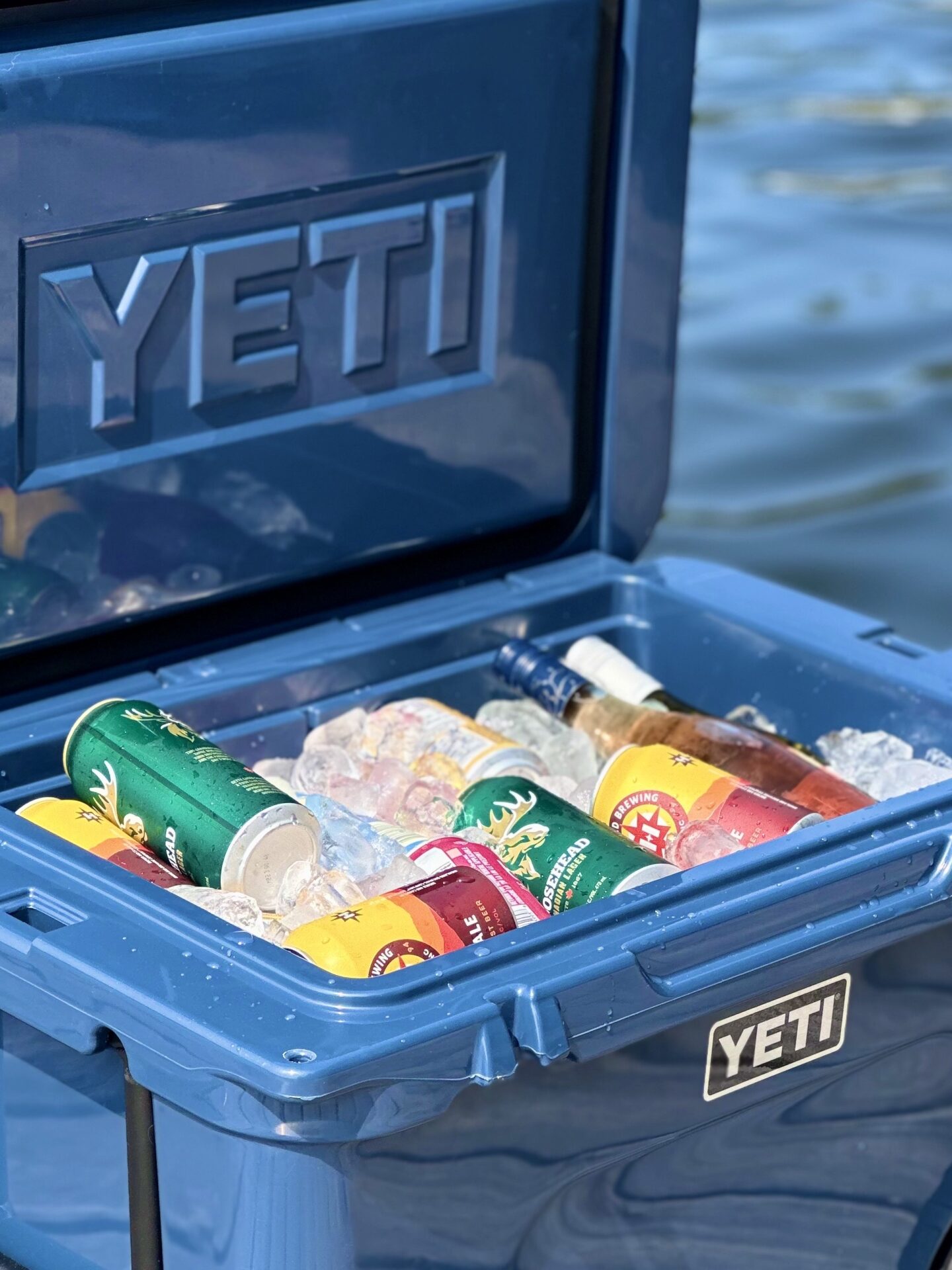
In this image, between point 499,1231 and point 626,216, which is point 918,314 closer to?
point 626,216

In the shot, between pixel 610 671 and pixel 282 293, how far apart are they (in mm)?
513

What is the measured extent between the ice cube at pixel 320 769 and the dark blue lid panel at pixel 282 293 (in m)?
0.20

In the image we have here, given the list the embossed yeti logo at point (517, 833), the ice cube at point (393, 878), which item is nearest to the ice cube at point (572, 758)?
the embossed yeti logo at point (517, 833)

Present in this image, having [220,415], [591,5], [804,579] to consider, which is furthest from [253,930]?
[804,579]

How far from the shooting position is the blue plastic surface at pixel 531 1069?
1.33m

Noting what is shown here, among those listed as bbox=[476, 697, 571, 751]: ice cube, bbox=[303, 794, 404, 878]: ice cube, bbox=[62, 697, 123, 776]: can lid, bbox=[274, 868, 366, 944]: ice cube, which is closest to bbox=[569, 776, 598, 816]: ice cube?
bbox=[476, 697, 571, 751]: ice cube

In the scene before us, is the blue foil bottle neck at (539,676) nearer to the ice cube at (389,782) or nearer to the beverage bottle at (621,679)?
the beverage bottle at (621,679)

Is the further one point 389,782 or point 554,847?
point 389,782

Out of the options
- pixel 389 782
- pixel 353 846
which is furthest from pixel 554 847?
pixel 389 782

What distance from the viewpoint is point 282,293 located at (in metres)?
1.90

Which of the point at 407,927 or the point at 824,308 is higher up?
the point at 407,927

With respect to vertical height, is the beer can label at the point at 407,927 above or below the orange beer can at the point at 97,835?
above

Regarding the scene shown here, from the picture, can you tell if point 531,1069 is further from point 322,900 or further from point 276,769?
point 276,769

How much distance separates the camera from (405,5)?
6.18 ft
